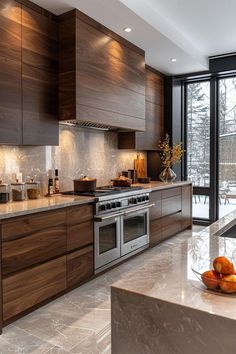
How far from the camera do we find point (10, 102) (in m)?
2.73

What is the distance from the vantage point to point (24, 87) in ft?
9.40

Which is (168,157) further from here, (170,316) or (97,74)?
(170,316)

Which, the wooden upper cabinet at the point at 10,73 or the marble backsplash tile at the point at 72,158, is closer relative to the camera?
the wooden upper cabinet at the point at 10,73

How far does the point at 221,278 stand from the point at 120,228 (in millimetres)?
2586

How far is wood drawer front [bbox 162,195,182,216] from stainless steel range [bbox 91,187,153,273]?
565 mm

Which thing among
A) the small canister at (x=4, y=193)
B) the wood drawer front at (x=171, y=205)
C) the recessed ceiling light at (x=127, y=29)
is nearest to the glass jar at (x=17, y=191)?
the small canister at (x=4, y=193)

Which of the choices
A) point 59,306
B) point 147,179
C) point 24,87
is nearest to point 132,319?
point 59,306

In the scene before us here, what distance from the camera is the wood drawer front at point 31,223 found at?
2.26 m

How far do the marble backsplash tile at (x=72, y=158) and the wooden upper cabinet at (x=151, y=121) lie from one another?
0.22 meters

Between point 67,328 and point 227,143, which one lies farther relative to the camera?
point 227,143

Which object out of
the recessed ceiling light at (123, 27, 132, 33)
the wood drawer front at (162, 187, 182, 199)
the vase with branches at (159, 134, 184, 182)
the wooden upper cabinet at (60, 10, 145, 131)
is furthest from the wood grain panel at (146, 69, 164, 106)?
the wood drawer front at (162, 187, 182, 199)

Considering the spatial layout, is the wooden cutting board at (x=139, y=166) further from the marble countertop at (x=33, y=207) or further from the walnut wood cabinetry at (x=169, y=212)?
the marble countertop at (x=33, y=207)

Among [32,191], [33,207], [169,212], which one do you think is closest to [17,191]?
[32,191]

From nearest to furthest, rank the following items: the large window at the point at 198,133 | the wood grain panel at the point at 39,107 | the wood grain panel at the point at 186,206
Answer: the wood grain panel at the point at 39,107, the wood grain panel at the point at 186,206, the large window at the point at 198,133
